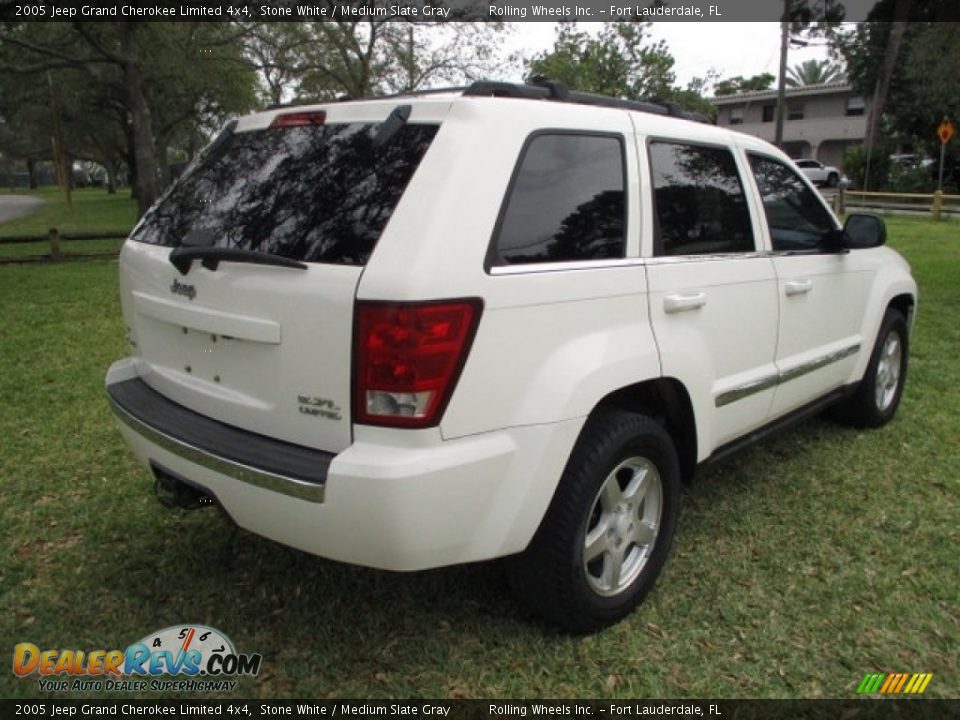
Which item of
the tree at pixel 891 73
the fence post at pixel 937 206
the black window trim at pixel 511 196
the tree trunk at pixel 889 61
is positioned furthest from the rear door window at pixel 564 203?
the tree trunk at pixel 889 61

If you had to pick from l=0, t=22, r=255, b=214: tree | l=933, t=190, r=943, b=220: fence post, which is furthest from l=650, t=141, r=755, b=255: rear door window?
l=933, t=190, r=943, b=220: fence post

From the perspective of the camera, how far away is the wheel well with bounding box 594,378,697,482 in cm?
279

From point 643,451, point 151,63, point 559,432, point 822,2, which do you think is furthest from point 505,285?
point 822,2

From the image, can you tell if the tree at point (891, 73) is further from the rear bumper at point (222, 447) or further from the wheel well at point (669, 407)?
the rear bumper at point (222, 447)

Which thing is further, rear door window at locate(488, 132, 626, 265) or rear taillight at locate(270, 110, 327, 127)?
rear taillight at locate(270, 110, 327, 127)

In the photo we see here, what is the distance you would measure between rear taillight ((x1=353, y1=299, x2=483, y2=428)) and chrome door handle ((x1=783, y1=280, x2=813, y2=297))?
1936 mm

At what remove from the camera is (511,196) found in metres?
2.35

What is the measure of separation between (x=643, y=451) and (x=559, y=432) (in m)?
0.54

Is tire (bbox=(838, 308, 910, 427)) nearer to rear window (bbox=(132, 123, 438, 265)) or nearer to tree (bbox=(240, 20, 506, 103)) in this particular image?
rear window (bbox=(132, 123, 438, 265))

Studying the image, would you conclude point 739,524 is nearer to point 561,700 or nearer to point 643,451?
point 643,451

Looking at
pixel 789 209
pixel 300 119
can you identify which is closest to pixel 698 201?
pixel 789 209

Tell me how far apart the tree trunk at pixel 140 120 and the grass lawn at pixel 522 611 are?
14.6 metres

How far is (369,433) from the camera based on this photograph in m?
2.17

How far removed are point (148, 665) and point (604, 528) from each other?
5.32 feet
